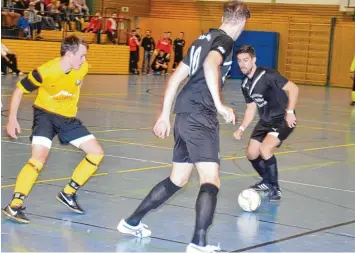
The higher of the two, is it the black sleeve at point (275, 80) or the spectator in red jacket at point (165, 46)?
the black sleeve at point (275, 80)

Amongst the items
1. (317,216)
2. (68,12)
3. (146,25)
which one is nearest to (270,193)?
(317,216)

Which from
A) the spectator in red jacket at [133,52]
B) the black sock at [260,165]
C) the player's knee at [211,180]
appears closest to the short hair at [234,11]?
the player's knee at [211,180]

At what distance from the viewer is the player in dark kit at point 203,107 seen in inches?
225

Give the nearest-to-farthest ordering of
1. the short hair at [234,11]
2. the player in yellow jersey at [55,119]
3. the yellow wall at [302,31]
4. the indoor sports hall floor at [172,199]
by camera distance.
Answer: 1. the short hair at [234,11]
2. the indoor sports hall floor at [172,199]
3. the player in yellow jersey at [55,119]
4. the yellow wall at [302,31]

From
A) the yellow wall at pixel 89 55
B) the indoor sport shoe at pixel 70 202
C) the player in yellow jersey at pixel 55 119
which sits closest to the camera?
the player in yellow jersey at pixel 55 119

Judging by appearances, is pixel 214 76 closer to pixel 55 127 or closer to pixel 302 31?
pixel 55 127

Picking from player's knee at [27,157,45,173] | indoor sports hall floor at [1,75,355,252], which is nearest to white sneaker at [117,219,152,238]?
indoor sports hall floor at [1,75,355,252]

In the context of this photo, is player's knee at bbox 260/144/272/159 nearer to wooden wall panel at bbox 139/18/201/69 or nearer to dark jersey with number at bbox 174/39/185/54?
dark jersey with number at bbox 174/39/185/54

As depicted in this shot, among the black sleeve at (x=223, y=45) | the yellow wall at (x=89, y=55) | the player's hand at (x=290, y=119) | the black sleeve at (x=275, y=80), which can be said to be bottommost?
the yellow wall at (x=89, y=55)

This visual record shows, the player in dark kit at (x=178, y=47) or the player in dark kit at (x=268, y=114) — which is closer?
the player in dark kit at (x=268, y=114)

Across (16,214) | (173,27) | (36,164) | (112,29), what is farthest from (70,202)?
(173,27)

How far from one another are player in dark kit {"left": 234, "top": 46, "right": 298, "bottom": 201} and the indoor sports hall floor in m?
0.40

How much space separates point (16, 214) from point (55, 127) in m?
0.96

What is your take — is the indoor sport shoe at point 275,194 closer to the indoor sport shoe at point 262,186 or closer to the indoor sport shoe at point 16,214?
the indoor sport shoe at point 262,186
